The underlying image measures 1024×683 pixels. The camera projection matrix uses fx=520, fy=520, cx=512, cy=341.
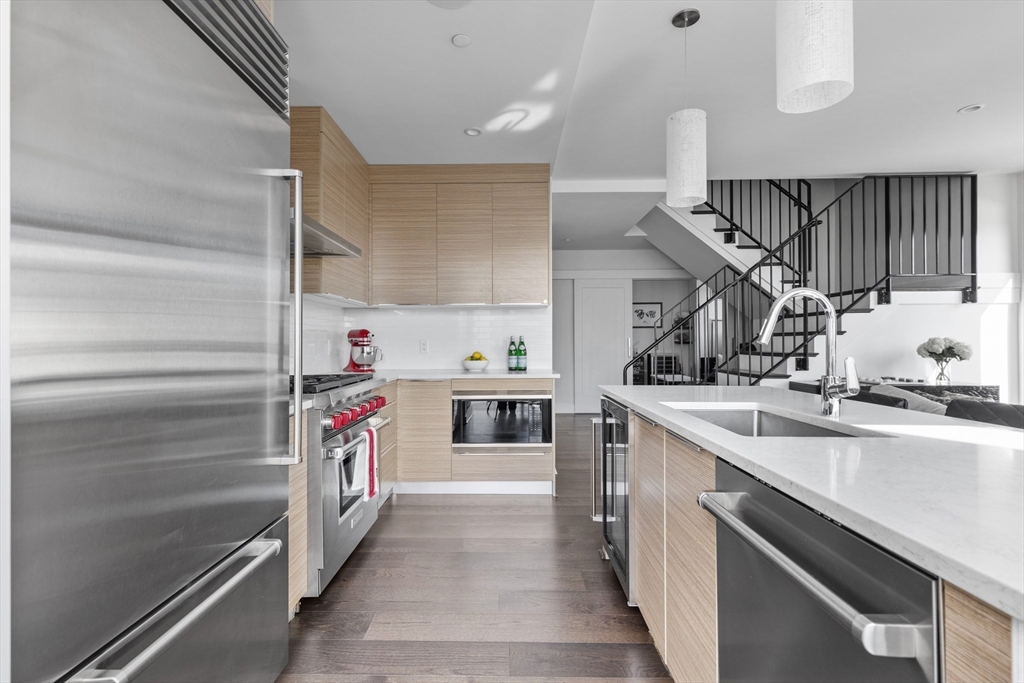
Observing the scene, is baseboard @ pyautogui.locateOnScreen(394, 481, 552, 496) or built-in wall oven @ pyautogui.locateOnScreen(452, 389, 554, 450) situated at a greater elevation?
built-in wall oven @ pyautogui.locateOnScreen(452, 389, 554, 450)

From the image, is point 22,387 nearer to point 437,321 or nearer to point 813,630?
point 813,630

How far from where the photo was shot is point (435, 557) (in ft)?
8.70

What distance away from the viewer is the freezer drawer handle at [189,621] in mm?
805

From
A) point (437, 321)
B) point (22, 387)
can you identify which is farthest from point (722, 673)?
point (437, 321)

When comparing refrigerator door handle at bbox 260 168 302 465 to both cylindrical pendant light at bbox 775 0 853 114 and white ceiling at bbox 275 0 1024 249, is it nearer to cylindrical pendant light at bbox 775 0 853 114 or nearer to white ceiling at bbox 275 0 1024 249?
white ceiling at bbox 275 0 1024 249

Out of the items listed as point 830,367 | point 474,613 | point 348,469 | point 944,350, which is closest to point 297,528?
point 348,469

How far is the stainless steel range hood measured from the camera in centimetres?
218

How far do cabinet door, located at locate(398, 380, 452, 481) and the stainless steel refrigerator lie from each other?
2396 mm

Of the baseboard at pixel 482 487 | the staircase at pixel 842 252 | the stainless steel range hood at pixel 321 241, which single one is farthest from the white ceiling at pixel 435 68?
the staircase at pixel 842 252

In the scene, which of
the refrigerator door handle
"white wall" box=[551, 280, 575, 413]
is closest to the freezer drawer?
the refrigerator door handle

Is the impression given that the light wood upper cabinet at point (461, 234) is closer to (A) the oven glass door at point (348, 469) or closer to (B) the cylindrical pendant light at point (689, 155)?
(B) the cylindrical pendant light at point (689, 155)

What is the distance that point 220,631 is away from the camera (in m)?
1.14

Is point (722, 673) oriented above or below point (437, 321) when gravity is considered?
below

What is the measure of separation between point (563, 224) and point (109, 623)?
615 cm
